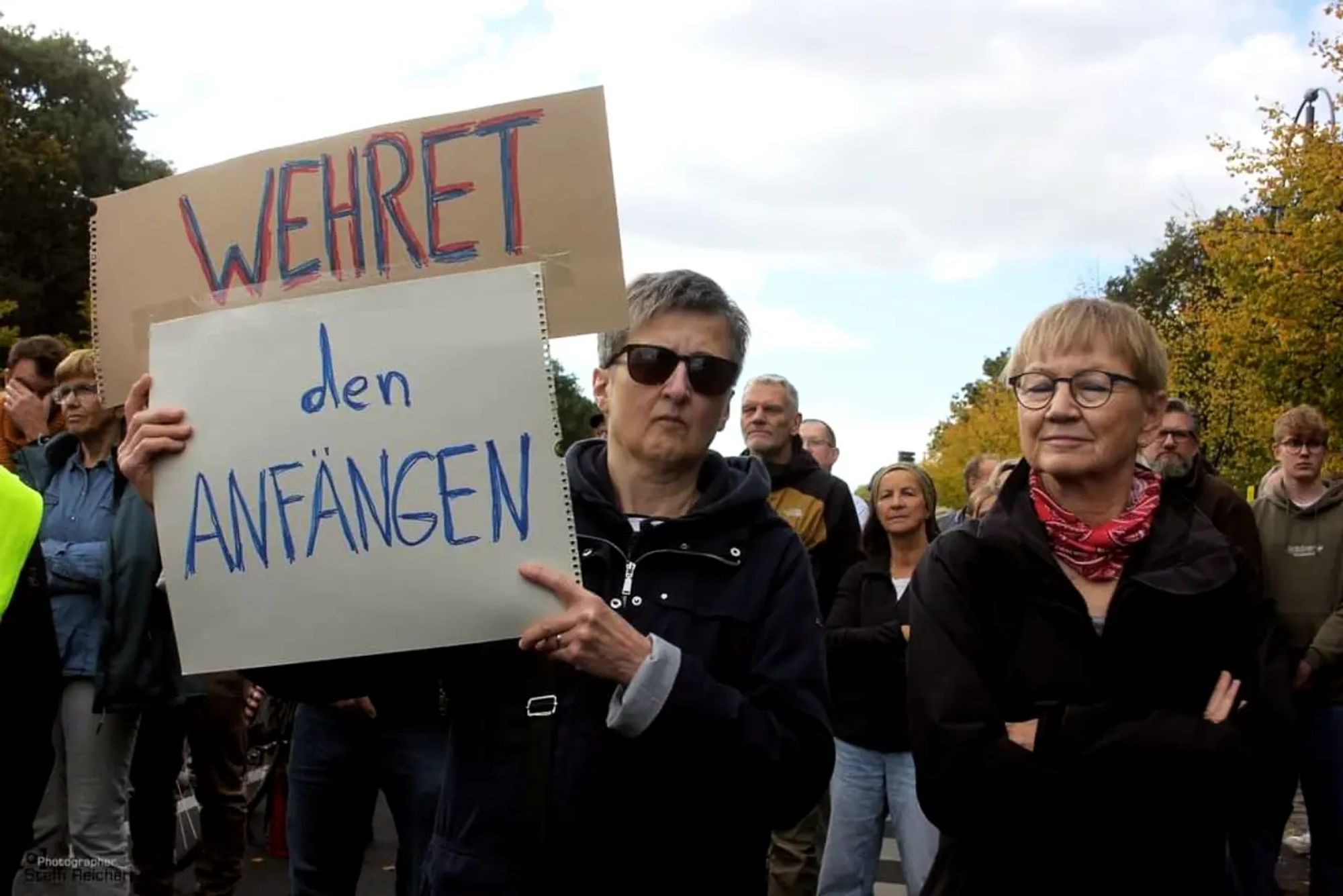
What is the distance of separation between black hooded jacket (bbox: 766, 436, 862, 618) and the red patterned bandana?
355 centimetres

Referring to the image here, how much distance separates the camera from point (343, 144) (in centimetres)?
213

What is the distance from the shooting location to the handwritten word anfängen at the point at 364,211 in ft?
6.78

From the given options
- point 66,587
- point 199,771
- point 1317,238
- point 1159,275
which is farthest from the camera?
point 1159,275

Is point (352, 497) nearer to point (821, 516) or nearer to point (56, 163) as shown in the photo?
point (821, 516)

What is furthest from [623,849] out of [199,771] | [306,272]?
[199,771]

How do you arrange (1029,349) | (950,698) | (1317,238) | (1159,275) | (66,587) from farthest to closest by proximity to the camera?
1. (1159,275)
2. (1317,238)
3. (66,587)
4. (1029,349)
5. (950,698)

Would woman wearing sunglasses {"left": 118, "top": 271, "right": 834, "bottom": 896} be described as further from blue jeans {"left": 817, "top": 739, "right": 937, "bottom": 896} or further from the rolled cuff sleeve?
blue jeans {"left": 817, "top": 739, "right": 937, "bottom": 896}

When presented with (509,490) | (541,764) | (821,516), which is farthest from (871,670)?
(509,490)

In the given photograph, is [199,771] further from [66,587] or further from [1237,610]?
[1237,610]

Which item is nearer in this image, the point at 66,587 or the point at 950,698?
the point at 950,698

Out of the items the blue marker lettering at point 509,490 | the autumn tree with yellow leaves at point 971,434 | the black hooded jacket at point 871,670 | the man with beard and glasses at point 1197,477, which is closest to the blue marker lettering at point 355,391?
the blue marker lettering at point 509,490

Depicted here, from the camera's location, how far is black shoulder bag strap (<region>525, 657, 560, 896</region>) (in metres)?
2.00

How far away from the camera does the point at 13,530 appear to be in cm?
254

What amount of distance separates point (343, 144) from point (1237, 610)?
1773 mm
